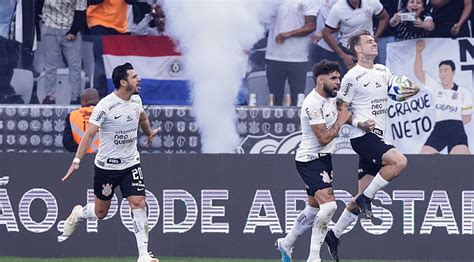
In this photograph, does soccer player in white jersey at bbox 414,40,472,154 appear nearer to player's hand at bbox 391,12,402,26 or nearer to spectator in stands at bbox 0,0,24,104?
player's hand at bbox 391,12,402,26

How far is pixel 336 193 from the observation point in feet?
59.5

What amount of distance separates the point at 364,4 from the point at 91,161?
193 inches

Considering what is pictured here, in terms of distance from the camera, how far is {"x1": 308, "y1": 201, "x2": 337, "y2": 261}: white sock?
51.9 feet

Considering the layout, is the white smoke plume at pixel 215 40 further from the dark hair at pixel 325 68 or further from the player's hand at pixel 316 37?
the dark hair at pixel 325 68

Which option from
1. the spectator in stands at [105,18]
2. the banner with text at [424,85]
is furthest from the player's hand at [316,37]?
the spectator in stands at [105,18]

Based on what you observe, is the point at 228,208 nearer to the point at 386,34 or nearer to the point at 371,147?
the point at 371,147

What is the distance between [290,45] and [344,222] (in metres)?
4.71

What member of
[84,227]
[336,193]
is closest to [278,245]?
[336,193]

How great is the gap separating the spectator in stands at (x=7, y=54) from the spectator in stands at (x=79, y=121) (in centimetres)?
163

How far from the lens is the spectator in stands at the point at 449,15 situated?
809 inches

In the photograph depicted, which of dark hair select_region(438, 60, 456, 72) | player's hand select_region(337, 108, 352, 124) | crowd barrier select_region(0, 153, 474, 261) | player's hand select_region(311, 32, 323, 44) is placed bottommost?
crowd barrier select_region(0, 153, 474, 261)

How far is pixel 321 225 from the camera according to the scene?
52.1ft

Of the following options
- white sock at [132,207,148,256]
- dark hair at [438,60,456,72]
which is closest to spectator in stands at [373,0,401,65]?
dark hair at [438,60,456,72]

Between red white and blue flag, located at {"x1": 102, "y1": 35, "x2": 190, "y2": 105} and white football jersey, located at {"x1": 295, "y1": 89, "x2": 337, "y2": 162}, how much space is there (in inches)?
181
